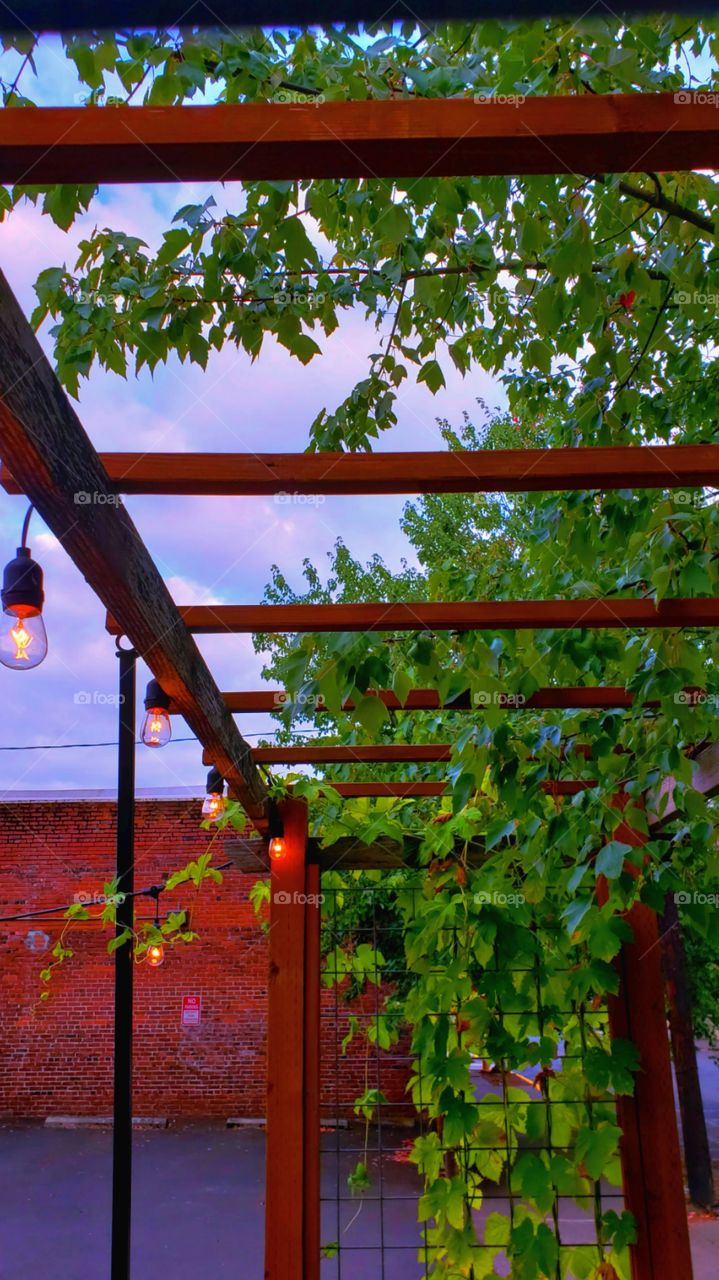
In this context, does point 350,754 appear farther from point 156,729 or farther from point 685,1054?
point 685,1054

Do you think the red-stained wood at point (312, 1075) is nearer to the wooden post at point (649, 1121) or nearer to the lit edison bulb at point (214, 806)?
the lit edison bulb at point (214, 806)

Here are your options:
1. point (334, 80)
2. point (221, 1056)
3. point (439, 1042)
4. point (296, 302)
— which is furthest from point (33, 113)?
point (221, 1056)

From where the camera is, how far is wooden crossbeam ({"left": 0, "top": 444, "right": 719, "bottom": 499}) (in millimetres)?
1476

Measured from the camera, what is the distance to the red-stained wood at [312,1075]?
312 cm

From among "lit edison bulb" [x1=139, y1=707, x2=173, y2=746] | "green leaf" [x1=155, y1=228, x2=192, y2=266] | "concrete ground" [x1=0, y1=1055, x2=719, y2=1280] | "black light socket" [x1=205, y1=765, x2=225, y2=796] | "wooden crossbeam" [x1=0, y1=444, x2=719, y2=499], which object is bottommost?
"concrete ground" [x1=0, y1=1055, x2=719, y2=1280]

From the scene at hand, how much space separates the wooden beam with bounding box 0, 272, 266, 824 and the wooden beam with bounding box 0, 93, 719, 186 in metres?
0.19

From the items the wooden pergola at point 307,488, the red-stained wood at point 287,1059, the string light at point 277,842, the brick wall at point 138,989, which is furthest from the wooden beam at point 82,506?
the brick wall at point 138,989

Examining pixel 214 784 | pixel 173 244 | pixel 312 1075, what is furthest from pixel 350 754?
pixel 173 244

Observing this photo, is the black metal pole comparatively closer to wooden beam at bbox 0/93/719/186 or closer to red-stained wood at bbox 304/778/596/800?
red-stained wood at bbox 304/778/596/800

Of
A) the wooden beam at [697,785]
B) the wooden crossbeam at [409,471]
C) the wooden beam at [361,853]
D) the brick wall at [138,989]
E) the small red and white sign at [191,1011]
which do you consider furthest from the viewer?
the small red and white sign at [191,1011]

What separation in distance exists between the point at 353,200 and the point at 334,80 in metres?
0.20

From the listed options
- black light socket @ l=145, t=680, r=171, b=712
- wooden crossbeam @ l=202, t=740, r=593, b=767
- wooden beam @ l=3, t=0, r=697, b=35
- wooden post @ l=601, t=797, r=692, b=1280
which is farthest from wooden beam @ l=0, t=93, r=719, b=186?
wooden post @ l=601, t=797, r=692, b=1280

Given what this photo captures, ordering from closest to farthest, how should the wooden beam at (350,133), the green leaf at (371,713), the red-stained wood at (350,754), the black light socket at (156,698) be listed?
the wooden beam at (350,133)
the green leaf at (371,713)
the black light socket at (156,698)
the red-stained wood at (350,754)

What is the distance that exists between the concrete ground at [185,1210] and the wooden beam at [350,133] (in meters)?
4.66
